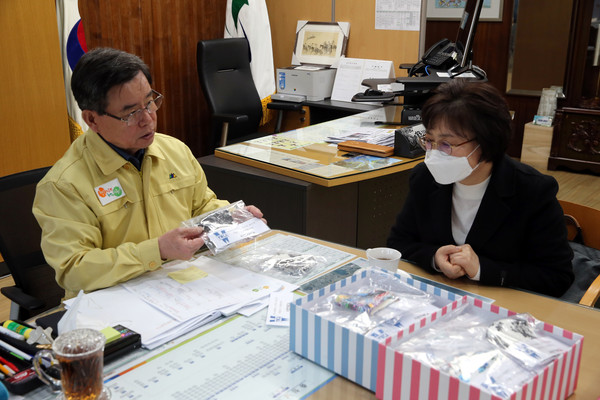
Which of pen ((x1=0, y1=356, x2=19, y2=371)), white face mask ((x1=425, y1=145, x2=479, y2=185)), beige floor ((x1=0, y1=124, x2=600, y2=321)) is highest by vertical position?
white face mask ((x1=425, y1=145, x2=479, y2=185))

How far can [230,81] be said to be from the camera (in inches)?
179

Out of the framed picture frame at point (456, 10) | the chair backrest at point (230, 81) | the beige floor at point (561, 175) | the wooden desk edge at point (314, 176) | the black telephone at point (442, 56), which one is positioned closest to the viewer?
the wooden desk edge at point (314, 176)

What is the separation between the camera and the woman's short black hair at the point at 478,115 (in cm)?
172

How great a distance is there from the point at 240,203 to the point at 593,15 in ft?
15.8

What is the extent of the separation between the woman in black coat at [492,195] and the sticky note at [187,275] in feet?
2.10

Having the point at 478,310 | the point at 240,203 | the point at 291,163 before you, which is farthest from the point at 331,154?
the point at 478,310

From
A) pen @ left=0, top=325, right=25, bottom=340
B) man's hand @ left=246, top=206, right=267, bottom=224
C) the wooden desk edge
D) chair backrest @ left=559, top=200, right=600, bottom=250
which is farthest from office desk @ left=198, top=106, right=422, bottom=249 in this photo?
pen @ left=0, top=325, right=25, bottom=340

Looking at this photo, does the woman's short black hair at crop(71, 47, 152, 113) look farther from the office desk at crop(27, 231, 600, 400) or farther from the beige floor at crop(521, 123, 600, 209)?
the beige floor at crop(521, 123, 600, 209)

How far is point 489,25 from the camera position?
584cm

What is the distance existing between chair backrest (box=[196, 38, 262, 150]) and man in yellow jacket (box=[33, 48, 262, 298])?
2.57 m

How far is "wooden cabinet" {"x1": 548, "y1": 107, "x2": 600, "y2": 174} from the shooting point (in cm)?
532

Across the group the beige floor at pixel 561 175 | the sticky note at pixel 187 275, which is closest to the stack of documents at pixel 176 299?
the sticky note at pixel 187 275

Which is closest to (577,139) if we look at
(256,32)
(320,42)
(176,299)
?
(320,42)

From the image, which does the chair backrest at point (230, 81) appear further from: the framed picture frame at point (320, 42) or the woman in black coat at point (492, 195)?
the woman in black coat at point (492, 195)
